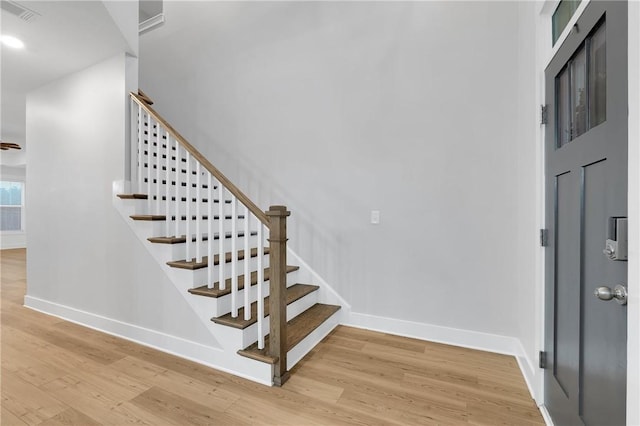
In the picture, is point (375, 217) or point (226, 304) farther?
point (375, 217)

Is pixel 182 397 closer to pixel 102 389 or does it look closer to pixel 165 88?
pixel 102 389

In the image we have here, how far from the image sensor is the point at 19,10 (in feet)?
6.69

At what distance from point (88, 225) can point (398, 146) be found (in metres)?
3.11

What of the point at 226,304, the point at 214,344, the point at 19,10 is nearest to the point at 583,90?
the point at 226,304

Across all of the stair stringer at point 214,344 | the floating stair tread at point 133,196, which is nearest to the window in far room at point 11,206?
the floating stair tread at point 133,196

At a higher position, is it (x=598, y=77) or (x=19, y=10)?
(x=19, y=10)

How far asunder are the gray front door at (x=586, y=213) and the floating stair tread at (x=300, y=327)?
157cm

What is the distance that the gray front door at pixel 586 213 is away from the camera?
920mm

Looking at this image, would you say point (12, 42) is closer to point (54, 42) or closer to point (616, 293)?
point (54, 42)

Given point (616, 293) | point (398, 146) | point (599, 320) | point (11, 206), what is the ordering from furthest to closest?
1. point (11, 206)
2. point (398, 146)
3. point (599, 320)
4. point (616, 293)

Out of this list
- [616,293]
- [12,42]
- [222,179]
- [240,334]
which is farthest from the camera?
[12,42]

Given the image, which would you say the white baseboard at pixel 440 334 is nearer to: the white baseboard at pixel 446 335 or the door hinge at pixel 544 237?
the white baseboard at pixel 446 335

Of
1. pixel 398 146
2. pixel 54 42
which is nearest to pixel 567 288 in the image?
pixel 398 146

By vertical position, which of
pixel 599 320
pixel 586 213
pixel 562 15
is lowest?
pixel 599 320
